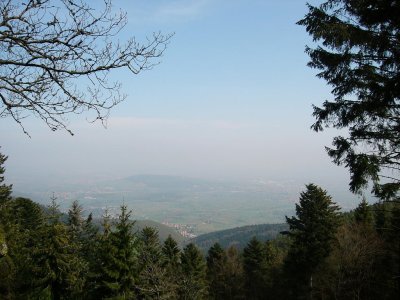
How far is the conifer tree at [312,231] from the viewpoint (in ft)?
86.8

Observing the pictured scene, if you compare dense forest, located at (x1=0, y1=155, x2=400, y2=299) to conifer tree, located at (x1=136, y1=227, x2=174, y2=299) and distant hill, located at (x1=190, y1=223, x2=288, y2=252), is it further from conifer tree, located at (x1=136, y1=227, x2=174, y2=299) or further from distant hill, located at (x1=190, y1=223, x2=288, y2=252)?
distant hill, located at (x1=190, y1=223, x2=288, y2=252)

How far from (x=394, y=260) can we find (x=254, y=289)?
21.6 metres

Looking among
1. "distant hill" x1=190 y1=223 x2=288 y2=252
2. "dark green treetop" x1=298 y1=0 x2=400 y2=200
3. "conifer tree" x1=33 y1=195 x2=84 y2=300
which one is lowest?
"distant hill" x1=190 y1=223 x2=288 y2=252

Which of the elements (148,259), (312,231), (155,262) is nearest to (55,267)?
(155,262)

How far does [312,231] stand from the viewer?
26.8m

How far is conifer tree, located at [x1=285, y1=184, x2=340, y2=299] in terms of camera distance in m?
26.5

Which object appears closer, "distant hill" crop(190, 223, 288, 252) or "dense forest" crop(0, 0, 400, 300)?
"dense forest" crop(0, 0, 400, 300)

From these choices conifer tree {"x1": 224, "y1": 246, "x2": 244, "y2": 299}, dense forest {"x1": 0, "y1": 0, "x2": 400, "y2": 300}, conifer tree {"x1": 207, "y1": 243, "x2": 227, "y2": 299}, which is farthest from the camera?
conifer tree {"x1": 207, "y1": 243, "x2": 227, "y2": 299}

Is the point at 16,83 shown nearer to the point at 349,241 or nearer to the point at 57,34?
the point at 57,34

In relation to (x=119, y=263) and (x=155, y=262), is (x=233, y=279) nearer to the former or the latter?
(x=155, y=262)

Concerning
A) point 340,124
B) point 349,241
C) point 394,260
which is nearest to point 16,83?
point 340,124

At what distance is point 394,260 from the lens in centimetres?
2288

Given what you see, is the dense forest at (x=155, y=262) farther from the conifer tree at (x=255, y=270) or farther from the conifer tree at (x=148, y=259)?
the conifer tree at (x=255, y=270)

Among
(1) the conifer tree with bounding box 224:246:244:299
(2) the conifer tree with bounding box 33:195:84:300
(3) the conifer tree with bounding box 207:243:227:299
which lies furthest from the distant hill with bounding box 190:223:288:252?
(2) the conifer tree with bounding box 33:195:84:300
